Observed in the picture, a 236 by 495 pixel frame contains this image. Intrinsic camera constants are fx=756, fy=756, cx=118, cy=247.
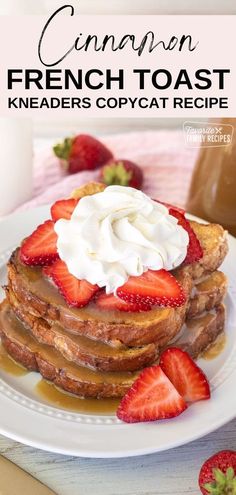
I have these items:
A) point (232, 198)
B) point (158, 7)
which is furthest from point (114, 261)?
point (158, 7)

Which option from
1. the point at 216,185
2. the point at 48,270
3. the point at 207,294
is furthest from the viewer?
the point at 216,185

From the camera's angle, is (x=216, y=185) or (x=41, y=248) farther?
(x=216, y=185)

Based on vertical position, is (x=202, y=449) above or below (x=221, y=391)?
below

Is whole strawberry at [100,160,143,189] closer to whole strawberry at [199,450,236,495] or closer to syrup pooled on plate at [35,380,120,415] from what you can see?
syrup pooled on plate at [35,380,120,415]

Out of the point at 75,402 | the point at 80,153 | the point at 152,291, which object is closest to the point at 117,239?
the point at 152,291

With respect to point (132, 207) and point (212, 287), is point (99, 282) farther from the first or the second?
point (212, 287)

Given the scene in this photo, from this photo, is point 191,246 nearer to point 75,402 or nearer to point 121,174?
point 75,402

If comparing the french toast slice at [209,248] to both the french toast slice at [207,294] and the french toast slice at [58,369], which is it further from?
the french toast slice at [58,369]

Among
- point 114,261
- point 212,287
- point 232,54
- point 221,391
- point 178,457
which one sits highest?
point 232,54

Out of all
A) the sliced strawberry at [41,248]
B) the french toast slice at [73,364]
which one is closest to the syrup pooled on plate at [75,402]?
the french toast slice at [73,364]
